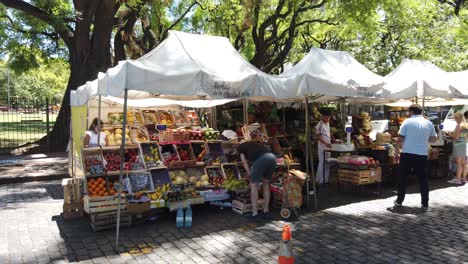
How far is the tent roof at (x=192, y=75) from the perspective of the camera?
234 inches

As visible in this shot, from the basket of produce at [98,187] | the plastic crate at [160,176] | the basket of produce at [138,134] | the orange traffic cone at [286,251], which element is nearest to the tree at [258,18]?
the basket of produce at [138,134]

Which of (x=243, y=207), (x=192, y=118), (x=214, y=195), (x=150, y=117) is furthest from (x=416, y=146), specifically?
(x=150, y=117)

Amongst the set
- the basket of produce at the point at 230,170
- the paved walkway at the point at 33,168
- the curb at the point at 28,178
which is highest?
the basket of produce at the point at 230,170

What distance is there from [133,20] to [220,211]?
14143mm

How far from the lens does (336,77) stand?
27.7 feet

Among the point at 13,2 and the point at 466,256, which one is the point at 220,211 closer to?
the point at 466,256

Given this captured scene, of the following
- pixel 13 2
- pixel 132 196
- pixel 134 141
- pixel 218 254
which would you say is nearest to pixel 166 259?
pixel 218 254

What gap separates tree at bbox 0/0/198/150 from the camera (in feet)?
49.9

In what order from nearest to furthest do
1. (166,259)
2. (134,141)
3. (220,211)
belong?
(166,259)
(220,211)
(134,141)

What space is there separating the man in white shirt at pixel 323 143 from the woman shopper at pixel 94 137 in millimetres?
5193

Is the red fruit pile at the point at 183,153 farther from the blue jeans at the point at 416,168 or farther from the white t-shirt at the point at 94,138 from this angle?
the blue jeans at the point at 416,168

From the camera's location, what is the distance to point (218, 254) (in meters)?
5.63

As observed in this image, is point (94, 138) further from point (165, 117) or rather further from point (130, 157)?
point (165, 117)

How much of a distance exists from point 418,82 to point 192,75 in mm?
6392
